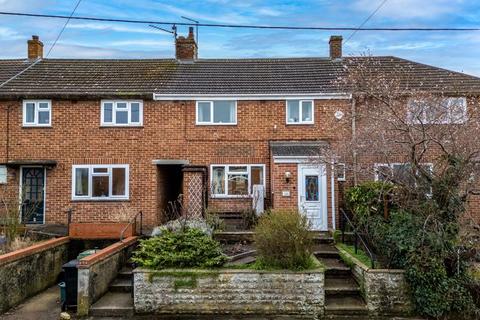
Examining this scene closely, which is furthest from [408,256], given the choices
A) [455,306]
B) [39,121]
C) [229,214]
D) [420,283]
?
[39,121]

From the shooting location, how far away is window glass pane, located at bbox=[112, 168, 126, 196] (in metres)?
16.6

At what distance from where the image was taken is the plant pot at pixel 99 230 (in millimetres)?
12625

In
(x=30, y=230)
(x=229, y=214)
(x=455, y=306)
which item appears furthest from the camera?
(x=229, y=214)

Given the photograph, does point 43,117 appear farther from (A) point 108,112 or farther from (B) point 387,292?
(B) point 387,292

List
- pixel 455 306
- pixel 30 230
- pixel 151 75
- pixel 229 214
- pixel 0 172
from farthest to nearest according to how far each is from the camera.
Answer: pixel 151 75 < pixel 0 172 < pixel 229 214 < pixel 30 230 < pixel 455 306

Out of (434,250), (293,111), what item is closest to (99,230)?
(293,111)

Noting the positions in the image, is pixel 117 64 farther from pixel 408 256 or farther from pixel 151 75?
pixel 408 256

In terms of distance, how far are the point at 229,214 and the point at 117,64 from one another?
8.91 m

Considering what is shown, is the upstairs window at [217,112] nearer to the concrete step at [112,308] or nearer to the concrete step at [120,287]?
the concrete step at [120,287]

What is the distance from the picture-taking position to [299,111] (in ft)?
55.5

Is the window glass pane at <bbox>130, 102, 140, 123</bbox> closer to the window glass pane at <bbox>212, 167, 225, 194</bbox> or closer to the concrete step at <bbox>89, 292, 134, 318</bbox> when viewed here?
the window glass pane at <bbox>212, 167, 225, 194</bbox>

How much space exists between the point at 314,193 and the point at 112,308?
8.14 m

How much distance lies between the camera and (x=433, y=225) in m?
8.86

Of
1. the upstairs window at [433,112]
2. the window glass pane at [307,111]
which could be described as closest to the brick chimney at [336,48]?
the window glass pane at [307,111]
